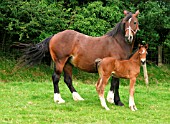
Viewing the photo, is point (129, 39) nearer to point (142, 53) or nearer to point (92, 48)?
point (142, 53)

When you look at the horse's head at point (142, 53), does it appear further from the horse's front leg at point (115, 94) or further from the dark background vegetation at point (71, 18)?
the dark background vegetation at point (71, 18)

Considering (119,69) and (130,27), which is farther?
(130,27)

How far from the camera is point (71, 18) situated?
15844 millimetres

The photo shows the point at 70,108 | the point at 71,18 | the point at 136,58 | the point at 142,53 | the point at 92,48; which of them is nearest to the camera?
the point at 70,108

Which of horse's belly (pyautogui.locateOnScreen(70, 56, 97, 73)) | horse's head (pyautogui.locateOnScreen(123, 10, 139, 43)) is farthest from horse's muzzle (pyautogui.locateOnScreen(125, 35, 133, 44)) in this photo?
horse's belly (pyautogui.locateOnScreen(70, 56, 97, 73))

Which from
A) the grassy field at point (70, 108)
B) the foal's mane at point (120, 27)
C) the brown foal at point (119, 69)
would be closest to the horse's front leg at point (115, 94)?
the grassy field at point (70, 108)

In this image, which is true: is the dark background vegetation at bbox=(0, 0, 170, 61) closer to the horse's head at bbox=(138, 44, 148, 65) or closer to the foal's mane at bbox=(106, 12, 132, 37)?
the foal's mane at bbox=(106, 12, 132, 37)

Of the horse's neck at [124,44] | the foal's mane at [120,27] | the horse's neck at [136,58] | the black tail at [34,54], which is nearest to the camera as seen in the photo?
the horse's neck at [136,58]

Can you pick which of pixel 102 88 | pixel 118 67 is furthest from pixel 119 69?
pixel 102 88

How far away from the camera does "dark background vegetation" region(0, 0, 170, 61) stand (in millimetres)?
15078

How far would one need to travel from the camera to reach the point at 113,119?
24.2ft

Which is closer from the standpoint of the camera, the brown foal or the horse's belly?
the brown foal

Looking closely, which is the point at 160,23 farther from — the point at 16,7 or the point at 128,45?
the point at 128,45

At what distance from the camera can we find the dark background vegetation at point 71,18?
15.1 meters
